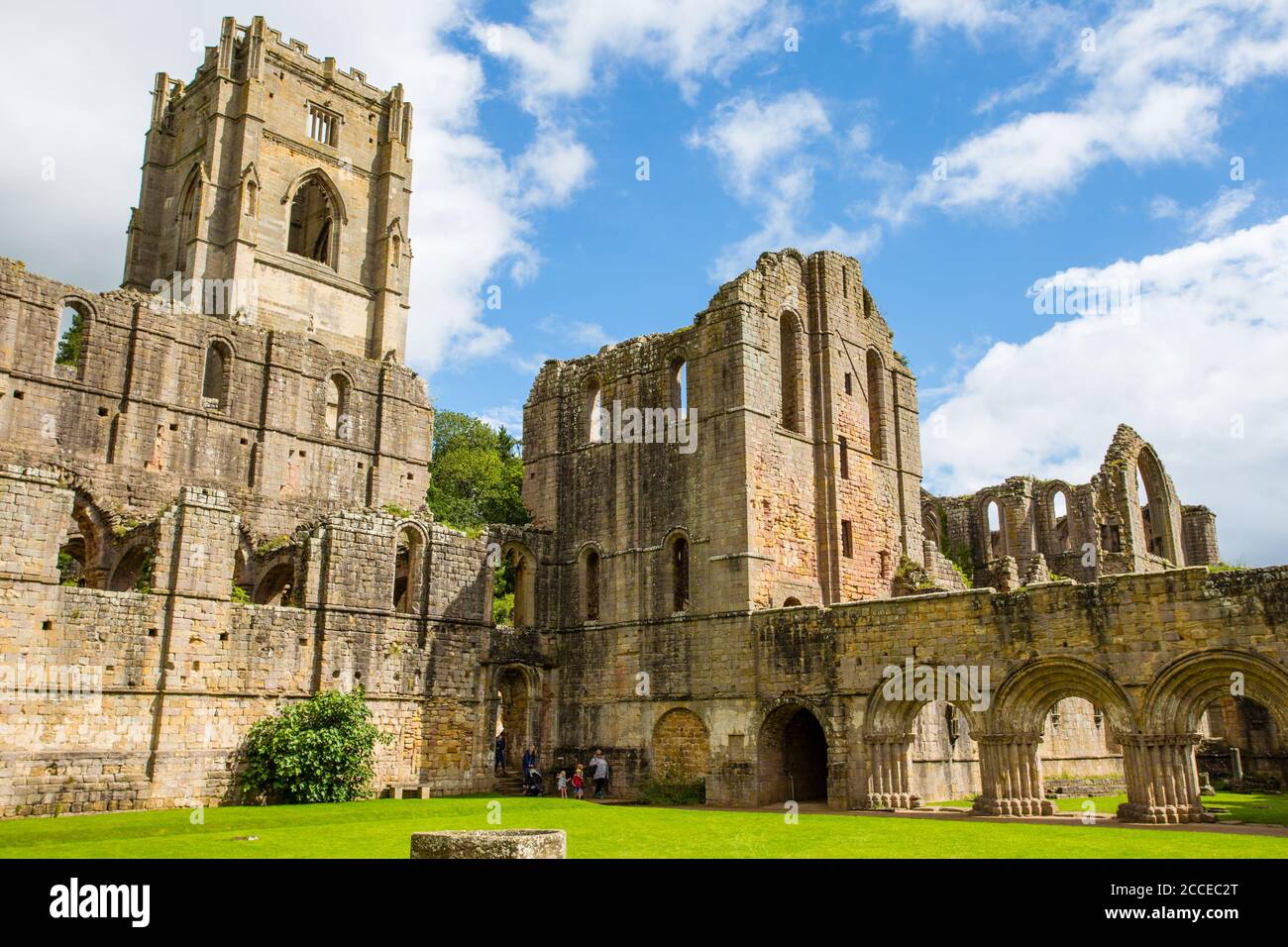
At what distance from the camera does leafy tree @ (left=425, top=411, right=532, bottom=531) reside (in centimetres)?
4572

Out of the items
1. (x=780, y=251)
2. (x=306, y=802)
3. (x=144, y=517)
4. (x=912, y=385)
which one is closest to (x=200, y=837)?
(x=306, y=802)

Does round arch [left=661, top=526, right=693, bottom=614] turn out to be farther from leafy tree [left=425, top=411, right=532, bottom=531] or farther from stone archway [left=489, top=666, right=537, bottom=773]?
leafy tree [left=425, top=411, right=532, bottom=531]

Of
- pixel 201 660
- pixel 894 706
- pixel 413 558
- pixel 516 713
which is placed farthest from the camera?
pixel 516 713

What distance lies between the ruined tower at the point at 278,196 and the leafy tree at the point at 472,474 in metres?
6.52

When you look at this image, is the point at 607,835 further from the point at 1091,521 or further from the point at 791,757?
the point at 1091,521

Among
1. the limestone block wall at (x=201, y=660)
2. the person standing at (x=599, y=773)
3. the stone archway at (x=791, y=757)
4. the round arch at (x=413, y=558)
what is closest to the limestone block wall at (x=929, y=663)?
the stone archway at (x=791, y=757)

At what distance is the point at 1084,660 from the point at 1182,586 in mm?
2335

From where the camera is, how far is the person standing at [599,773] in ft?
91.9

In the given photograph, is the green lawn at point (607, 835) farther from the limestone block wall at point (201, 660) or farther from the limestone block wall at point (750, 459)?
the limestone block wall at point (750, 459)

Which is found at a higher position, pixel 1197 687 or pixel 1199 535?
pixel 1199 535

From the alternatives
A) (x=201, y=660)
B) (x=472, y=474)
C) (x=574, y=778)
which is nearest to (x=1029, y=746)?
(x=574, y=778)

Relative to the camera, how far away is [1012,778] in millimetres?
22188

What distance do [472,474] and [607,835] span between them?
118 feet
